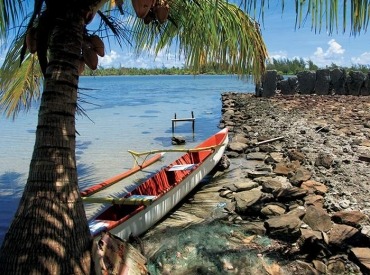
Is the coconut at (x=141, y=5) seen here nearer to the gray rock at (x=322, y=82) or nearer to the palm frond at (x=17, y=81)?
the palm frond at (x=17, y=81)

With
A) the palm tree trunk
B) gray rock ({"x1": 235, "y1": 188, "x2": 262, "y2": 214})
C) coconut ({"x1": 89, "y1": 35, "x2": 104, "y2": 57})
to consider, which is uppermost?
coconut ({"x1": 89, "y1": 35, "x2": 104, "y2": 57})

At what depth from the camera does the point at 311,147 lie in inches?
401

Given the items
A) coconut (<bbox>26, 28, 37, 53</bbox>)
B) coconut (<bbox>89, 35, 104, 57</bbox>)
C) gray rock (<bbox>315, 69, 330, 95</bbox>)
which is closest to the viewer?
coconut (<bbox>26, 28, 37, 53</bbox>)

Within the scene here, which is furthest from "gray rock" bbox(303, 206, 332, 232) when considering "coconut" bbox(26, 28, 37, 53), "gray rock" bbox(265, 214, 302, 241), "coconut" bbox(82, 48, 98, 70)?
"coconut" bbox(26, 28, 37, 53)

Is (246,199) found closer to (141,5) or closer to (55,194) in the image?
(55,194)

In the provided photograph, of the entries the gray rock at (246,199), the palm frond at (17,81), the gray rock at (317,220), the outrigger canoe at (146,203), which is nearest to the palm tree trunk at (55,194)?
the outrigger canoe at (146,203)

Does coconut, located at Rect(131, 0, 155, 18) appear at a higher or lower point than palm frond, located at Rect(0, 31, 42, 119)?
higher

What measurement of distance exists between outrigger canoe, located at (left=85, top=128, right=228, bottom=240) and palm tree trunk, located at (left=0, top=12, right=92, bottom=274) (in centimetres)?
177

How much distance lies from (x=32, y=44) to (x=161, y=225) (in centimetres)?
361

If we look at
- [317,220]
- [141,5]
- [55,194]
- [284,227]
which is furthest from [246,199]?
[141,5]

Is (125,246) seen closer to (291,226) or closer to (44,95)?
(44,95)

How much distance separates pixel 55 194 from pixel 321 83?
26.5 m

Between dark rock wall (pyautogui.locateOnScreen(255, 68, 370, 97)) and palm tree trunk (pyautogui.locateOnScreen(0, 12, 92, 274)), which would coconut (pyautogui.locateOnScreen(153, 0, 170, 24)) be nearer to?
palm tree trunk (pyautogui.locateOnScreen(0, 12, 92, 274))

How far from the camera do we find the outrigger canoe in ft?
15.4
